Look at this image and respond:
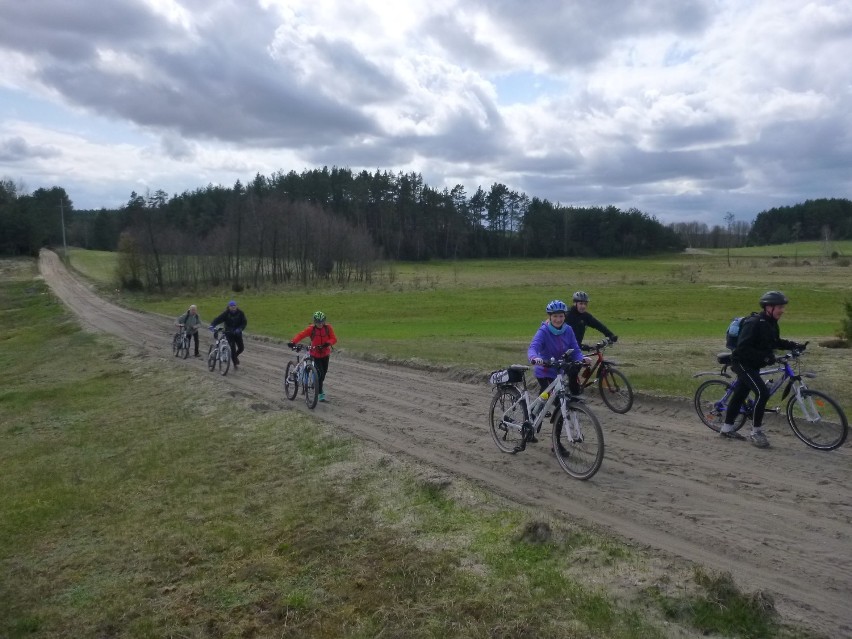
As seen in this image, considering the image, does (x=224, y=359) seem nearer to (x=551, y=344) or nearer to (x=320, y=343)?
(x=320, y=343)

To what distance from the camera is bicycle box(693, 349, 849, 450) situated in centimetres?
909

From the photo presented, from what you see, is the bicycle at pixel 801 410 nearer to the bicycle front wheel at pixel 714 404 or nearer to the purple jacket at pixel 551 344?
the bicycle front wheel at pixel 714 404

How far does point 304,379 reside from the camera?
14.7 m

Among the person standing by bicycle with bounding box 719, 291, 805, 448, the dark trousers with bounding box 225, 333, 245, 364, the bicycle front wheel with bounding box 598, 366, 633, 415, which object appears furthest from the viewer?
the dark trousers with bounding box 225, 333, 245, 364

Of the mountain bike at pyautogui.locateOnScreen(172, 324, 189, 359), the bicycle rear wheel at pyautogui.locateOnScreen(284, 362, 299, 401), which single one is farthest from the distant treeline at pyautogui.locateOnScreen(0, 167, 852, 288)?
the bicycle rear wheel at pyautogui.locateOnScreen(284, 362, 299, 401)

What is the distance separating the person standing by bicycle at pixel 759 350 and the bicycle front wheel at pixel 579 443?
257cm

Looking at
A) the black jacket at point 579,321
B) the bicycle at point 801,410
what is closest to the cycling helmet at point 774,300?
the bicycle at point 801,410

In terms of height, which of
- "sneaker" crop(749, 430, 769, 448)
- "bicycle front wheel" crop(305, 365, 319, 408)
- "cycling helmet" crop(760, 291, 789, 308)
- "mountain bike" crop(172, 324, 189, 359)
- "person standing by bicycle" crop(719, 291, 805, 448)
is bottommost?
"mountain bike" crop(172, 324, 189, 359)

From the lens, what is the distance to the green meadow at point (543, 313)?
730 inches

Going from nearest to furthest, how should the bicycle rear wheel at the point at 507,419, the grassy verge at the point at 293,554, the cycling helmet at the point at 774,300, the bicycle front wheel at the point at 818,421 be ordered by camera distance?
the grassy verge at the point at 293,554 → the bicycle front wheel at the point at 818,421 → the cycling helmet at the point at 774,300 → the bicycle rear wheel at the point at 507,419

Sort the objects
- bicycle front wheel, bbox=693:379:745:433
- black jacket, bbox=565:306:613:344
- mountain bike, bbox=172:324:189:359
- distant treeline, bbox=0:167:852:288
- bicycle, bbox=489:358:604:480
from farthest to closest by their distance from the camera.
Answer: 1. distant treeline, bbox=0:167:852:288
2. mountain bike, bbox=172:324:189:359
3. black jacket, bbox=565:306:613:344
4. bicycle front wheel, bbox=693:379:745:433
5. bicycle, bbox=489:358:604:480

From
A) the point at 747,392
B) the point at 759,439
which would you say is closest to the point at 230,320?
the point at 747,392

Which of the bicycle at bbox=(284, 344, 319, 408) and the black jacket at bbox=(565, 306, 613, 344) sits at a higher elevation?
the black jacket at bbox=(565, 306, 613, 344)

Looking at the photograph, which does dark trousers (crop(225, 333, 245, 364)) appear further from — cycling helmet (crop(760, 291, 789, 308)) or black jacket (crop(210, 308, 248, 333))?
cycling helmet (crop(760, 291, 789, 308))
